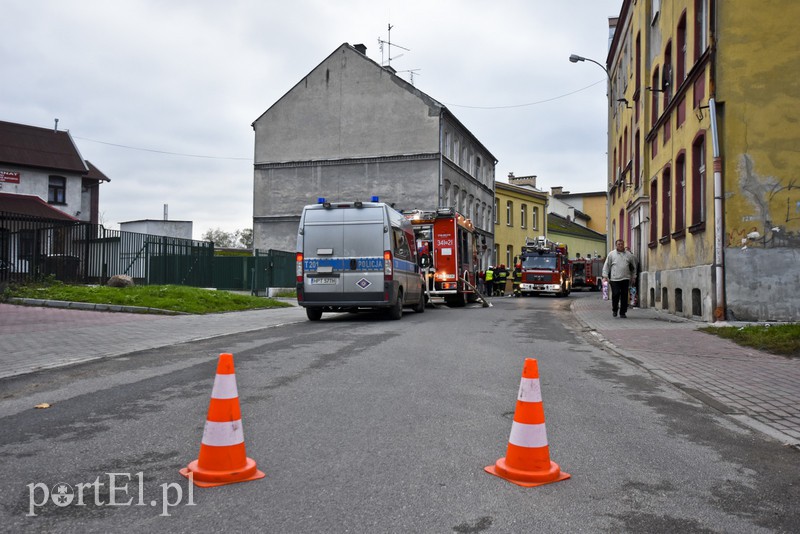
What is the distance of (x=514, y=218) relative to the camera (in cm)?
5756

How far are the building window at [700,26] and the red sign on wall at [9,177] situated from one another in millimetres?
38329

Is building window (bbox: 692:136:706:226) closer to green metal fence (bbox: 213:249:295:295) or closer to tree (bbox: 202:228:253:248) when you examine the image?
green metal fence (bbox: 213:249:295:295)

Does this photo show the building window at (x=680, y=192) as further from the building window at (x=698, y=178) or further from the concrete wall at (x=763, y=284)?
the concrete wall at (x=763, y=284)

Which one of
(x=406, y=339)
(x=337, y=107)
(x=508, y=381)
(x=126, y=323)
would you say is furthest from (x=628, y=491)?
(x=337, y=107)

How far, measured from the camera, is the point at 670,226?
18.3 m

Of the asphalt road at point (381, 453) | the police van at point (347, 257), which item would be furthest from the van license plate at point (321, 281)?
the asphalt road at point (381, 453)

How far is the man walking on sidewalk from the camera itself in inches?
639

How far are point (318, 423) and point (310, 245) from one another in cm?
1064

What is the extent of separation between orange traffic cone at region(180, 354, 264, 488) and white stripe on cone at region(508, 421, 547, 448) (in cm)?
144

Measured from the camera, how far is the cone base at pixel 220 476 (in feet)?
11.8

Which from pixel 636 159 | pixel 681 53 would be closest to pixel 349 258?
pixel 681 53

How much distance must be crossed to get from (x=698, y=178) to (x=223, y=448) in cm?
1436

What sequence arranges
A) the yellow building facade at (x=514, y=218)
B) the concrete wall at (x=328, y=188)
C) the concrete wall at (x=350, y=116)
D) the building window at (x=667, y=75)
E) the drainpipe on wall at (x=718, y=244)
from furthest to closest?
the yellow building facade at (x=514, y=218) → the concrete wall at (x=328, y=188) → the concrete wall at (x=350, y=116) → the building window at (x=667, y=75) → the drainpipe on wall at (x=718, y=244)

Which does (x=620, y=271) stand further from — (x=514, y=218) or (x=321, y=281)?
(x=514, y=218)
